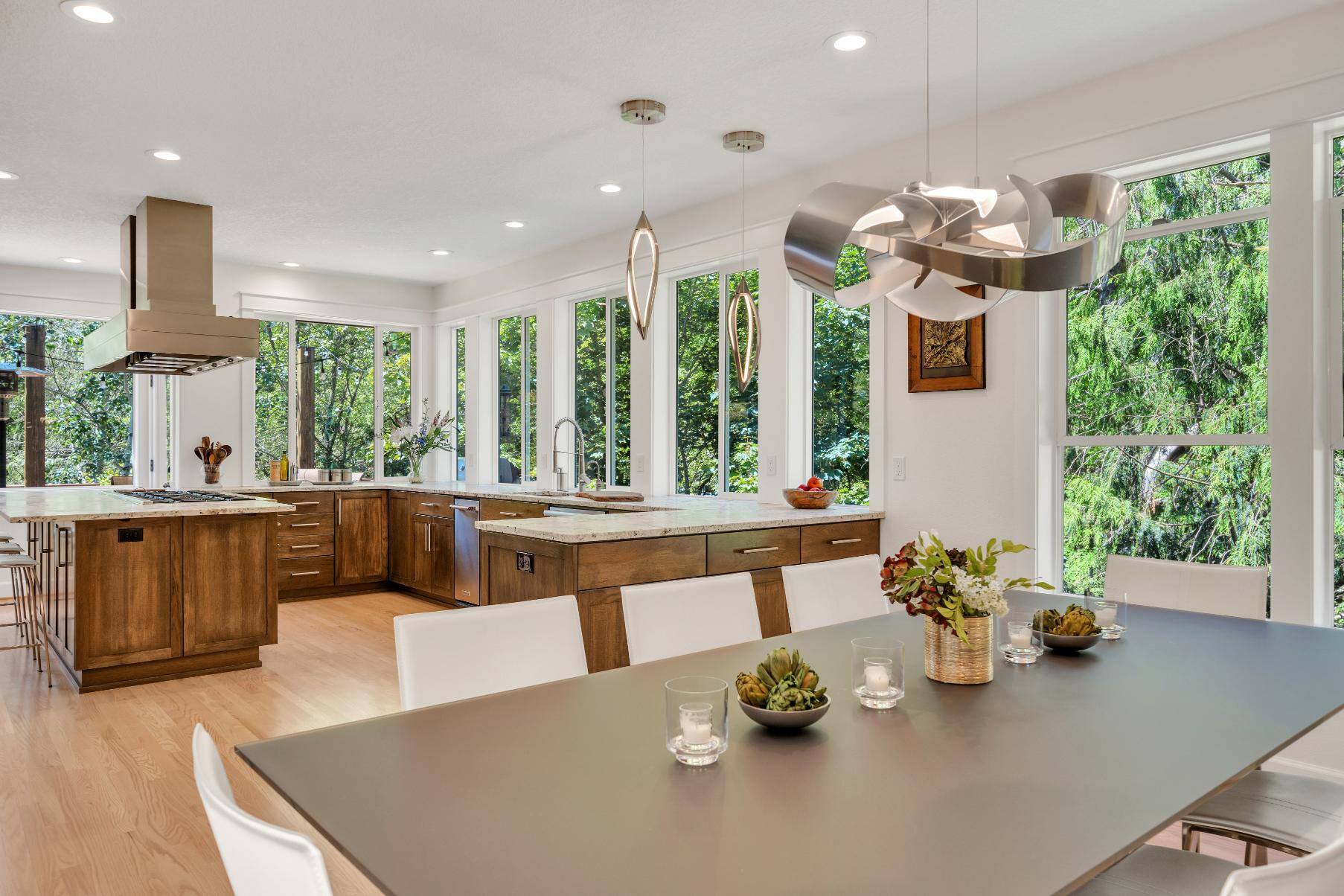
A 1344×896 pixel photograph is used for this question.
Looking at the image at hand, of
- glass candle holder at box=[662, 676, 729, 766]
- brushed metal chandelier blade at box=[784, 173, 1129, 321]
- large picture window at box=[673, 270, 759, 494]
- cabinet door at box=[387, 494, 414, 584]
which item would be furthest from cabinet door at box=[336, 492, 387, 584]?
glass candle holder at box=[662, 676, 729, 766]

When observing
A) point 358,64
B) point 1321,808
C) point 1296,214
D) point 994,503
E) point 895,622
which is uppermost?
point 358,64

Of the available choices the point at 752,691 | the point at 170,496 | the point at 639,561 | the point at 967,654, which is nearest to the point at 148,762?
the point at 639,561

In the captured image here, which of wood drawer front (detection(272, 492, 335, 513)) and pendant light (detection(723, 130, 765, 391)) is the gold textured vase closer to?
pendant light (detection(723, 130, 765, 391))

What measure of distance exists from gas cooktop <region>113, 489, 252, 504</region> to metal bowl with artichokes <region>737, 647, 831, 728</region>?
13.1 ft

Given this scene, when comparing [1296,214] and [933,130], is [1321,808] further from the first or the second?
[933,130]

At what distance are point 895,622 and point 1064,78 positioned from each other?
2.33m

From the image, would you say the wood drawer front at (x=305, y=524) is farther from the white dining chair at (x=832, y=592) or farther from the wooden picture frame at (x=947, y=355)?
the white dining chair at (x=832, y=592)

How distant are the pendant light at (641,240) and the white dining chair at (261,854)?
1764mm

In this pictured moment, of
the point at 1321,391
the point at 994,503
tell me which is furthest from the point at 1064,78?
the point at 994,503

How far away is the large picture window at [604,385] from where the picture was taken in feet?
19.4

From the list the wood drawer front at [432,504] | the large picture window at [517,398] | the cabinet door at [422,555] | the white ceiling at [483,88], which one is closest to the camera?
the white ceiling at [483,88]

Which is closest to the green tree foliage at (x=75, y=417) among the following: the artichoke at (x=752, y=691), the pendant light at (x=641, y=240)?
the pendant light at (x=641, y=240)

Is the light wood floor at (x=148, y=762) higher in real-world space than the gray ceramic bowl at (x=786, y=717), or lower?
lower

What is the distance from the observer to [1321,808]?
177 cm
